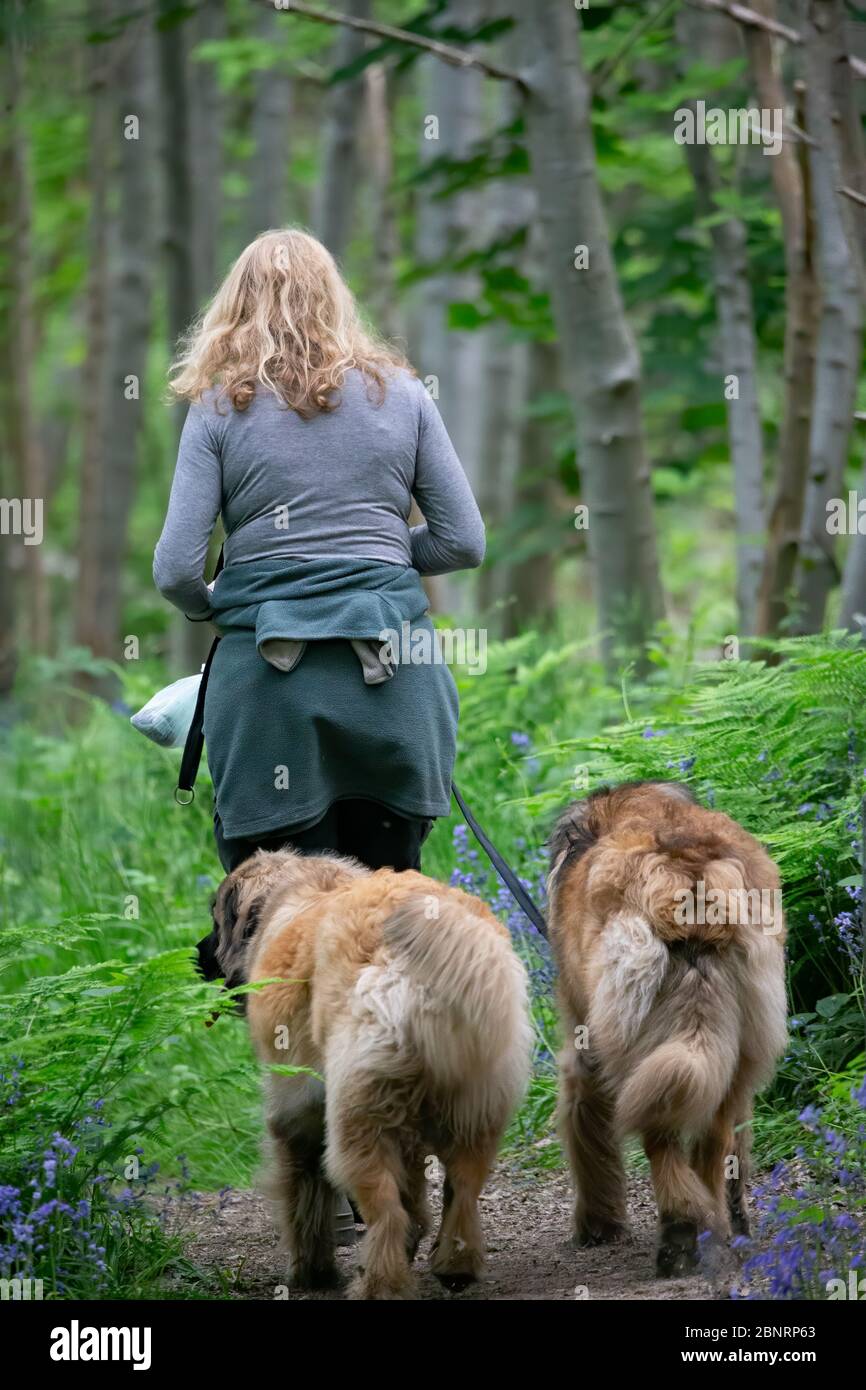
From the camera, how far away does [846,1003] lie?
16.1ft

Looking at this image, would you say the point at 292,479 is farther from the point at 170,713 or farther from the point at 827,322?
the point at 827,322

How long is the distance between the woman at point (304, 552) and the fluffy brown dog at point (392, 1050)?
1.54ft

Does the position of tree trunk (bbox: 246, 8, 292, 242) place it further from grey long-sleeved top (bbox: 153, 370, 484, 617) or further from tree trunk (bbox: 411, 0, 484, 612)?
grey long-sleeved top (bbox: 153, 370, 484, 617)

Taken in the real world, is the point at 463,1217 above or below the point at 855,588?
below

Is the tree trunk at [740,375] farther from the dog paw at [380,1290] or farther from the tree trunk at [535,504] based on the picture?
the dog paw at [380,1290]

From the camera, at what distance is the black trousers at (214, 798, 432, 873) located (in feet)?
15.0

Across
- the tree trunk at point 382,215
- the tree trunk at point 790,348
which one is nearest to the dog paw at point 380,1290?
the tree trunk at point 790,348

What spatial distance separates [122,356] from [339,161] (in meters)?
2.67

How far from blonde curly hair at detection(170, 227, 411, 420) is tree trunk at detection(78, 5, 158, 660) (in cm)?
937

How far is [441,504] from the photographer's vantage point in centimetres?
460

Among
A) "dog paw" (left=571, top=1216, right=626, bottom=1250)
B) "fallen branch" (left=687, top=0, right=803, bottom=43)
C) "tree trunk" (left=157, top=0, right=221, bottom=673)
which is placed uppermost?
"tree trunk" (left=157, top=0, right=221, bottom=673)

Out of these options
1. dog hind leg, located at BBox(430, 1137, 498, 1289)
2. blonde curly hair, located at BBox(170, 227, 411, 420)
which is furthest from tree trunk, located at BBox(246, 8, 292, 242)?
dog hind leg, located at BBox(430, 1137, 498, 1289)

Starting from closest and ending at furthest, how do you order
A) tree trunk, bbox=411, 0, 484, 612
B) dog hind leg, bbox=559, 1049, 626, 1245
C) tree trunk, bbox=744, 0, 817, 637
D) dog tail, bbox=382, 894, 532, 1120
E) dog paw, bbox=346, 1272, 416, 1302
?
1. dog tail, bbox=382, 894, 532, 1120
2. dog paw, bbox=346, 1272, 416, 1302
3. dog hind leg, bbox=559, 1049, 626, 1245
4. tree trunk, bbox=744, 0, 817, 637
5. tree trunk, bbox=411, 0, 484, 612

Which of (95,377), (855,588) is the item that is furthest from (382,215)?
(855,588)
